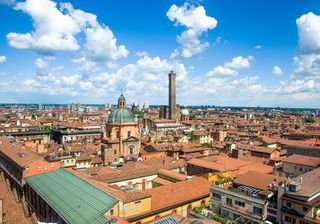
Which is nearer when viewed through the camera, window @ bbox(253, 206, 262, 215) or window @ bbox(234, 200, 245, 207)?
window @ bbox(253, 206, 262, 215)

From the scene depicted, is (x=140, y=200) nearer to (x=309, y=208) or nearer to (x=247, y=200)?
(x=247, y=200)

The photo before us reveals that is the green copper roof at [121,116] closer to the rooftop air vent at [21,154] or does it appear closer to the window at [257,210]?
the rooftop air vent at [21,154]

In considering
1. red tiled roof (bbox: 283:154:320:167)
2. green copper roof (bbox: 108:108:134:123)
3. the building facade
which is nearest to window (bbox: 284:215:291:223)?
red tiled roof (bbox: 283:154:320:167)

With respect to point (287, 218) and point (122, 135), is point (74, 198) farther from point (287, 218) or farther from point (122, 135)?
point (122, 135)

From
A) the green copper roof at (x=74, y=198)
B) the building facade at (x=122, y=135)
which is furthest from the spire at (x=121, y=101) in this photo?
the green copper roof at (x=74, y=198)

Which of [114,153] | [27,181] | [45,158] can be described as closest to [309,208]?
[27,181]

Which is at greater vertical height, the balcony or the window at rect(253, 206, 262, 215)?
the balcony

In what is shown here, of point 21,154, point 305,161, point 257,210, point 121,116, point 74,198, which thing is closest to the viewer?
point 257,210

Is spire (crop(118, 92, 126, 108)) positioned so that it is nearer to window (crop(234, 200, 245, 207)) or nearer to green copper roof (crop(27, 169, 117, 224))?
green copper roof (crop(27, 169, 117, 224))

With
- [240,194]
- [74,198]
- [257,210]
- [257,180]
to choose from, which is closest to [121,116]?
[74,198]
